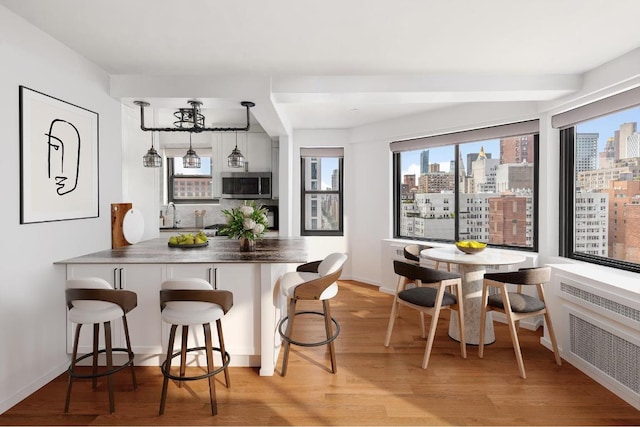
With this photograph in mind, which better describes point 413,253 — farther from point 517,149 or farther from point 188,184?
point 188,184

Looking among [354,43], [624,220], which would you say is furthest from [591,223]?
[354,43]

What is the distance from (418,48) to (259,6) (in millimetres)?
1245

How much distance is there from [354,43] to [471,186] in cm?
273

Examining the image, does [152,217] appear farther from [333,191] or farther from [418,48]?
[418,48]

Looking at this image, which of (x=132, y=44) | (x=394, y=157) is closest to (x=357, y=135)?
(x=394, y=157)

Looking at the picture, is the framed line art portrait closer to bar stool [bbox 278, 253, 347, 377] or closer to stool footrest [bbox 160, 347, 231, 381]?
stool footrest [bbox 160, 347, 231, 381]

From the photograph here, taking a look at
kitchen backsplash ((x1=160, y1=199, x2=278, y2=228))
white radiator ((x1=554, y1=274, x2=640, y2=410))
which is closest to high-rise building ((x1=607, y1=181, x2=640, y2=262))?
white radiator ((x1=554, y1=274, x2=640, y2=410))

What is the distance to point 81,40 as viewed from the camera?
2.58 m

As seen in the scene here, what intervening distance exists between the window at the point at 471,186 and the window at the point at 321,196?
1013 millimetres

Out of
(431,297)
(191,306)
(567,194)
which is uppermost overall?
(567,194)

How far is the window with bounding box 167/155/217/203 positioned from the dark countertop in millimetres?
2558

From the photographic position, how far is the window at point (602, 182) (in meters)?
2.87

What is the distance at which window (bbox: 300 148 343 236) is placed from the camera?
581 centimetres

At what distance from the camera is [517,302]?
2883mm
